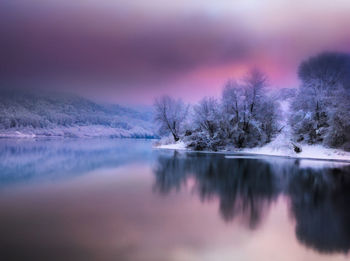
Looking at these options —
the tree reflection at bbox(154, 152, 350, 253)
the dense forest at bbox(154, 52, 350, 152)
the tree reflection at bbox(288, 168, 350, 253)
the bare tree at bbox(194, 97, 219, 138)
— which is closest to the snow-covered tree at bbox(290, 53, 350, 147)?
the dense forest at bbox(154, 52, 350, 152)

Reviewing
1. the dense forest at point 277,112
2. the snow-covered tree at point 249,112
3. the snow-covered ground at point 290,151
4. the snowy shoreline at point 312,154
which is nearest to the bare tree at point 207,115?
the dense forest at point 277,112

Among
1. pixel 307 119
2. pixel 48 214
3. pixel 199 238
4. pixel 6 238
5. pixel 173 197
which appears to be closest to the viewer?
pixel 6 238

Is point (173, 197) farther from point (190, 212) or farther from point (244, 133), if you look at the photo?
point (244, 133)

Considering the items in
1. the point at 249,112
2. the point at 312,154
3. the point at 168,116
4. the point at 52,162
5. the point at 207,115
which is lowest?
the point at 52,162

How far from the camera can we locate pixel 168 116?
218ft

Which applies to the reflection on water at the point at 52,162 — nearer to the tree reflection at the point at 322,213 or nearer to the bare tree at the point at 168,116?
the tree reflection at the point at 322,213

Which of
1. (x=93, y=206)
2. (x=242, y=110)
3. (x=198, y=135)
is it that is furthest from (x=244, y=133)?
(x=93, y=206)

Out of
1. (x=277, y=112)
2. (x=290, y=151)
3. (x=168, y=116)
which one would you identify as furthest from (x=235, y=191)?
(x=168, y=116)

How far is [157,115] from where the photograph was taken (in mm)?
66062

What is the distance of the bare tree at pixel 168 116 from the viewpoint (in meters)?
65.8

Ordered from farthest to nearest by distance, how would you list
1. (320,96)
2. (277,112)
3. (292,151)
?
1. (277,112)
2. (320,96)
3. (292,151)

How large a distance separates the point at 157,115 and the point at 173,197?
55018mm

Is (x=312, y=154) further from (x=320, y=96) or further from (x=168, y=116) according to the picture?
(x=168, y=116)

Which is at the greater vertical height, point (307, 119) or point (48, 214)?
point (307, 119)
